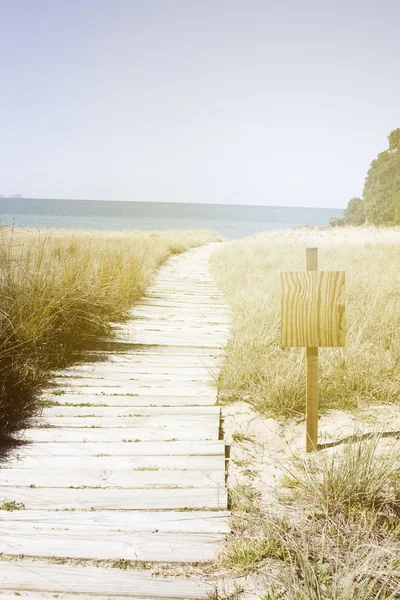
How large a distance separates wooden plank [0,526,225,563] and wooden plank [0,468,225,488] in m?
0.36

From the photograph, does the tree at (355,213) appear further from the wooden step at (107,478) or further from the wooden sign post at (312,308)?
the wooden step at (107,478)

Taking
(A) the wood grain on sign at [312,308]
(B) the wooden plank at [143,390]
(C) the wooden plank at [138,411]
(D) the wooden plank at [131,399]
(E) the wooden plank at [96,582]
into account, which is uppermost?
(A) the wood grain on sign at [312,308]

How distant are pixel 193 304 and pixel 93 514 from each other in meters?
5.16

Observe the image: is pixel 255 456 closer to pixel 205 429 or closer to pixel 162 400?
pixel 205 429

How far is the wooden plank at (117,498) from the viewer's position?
6.73ft

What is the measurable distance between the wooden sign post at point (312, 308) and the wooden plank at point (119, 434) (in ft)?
2.88

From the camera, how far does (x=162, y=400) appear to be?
131 inches

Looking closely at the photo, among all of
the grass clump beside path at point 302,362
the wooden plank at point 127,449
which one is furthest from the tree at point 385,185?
the wooden plank at point 127,449

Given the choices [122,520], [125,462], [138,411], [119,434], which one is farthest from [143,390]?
[122,520]

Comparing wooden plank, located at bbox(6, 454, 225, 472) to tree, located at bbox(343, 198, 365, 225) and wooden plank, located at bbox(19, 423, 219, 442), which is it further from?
tree, located at bbox(343, 198, 365, 225)

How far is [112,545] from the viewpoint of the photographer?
1.79 meters

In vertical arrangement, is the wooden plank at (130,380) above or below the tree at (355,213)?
below

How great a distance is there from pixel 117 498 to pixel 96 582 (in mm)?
508

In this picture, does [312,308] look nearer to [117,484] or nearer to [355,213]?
[117,484]
